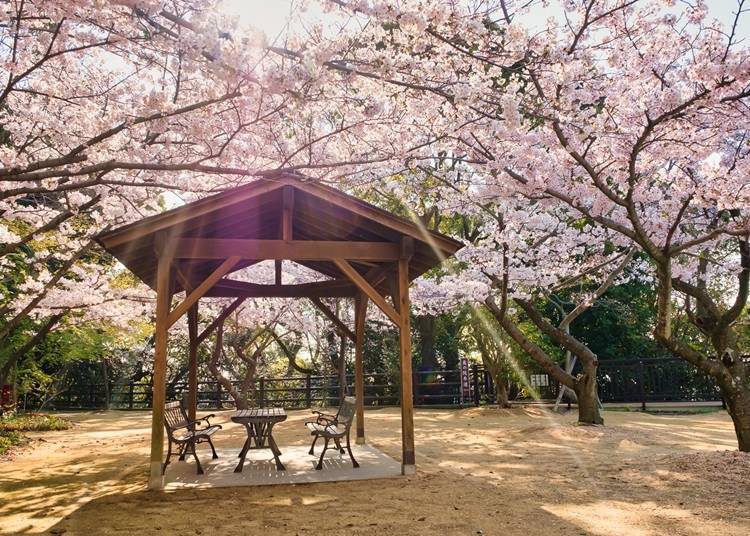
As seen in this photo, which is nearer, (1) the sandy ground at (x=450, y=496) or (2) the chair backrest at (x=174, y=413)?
(1) the sandy ground at (x=450, y=496)

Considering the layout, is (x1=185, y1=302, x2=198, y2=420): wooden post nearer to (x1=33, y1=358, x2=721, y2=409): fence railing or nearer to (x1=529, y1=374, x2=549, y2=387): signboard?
(x1=33, y1=358, x2=721, y2=409): fence railing

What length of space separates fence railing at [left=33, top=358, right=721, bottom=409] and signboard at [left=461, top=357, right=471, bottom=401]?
0.03 m

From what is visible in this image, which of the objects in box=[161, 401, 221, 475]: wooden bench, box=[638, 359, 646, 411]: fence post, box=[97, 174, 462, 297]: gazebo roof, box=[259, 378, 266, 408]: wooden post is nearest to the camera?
box=[97, 174, 462, 297]: gazebo roof

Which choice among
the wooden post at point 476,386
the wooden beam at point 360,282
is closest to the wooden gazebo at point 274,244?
the wooden beam at point 360,282

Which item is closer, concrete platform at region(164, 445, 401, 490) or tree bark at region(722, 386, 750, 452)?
concrete platform at region(164, 445, 401, 490)

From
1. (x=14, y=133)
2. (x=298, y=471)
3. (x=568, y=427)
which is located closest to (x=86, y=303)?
(x=14, y=133)

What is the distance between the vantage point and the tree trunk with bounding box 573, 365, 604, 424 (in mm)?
11031

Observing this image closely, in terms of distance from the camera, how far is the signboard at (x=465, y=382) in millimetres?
17531

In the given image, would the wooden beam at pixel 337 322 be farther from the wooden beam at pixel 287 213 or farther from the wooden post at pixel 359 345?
the wooden beam at pixel 287 213

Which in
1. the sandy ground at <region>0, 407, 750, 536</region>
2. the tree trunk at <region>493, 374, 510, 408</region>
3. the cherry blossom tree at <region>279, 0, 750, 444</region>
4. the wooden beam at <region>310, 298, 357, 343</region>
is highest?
the cherry blossom tree at <region>279, 0, 750, 444</region>

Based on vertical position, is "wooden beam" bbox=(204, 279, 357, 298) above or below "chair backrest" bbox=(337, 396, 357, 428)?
above

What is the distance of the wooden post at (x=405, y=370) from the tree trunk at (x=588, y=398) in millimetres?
5891

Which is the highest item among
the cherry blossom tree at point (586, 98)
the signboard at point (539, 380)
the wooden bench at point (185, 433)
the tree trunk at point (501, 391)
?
the cherry blossom tree at point (586, 98)

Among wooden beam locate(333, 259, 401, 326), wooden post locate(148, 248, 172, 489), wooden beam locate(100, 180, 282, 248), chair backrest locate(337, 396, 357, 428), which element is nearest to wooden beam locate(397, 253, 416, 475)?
wooden beam locate(333, 259, 401, 326)
